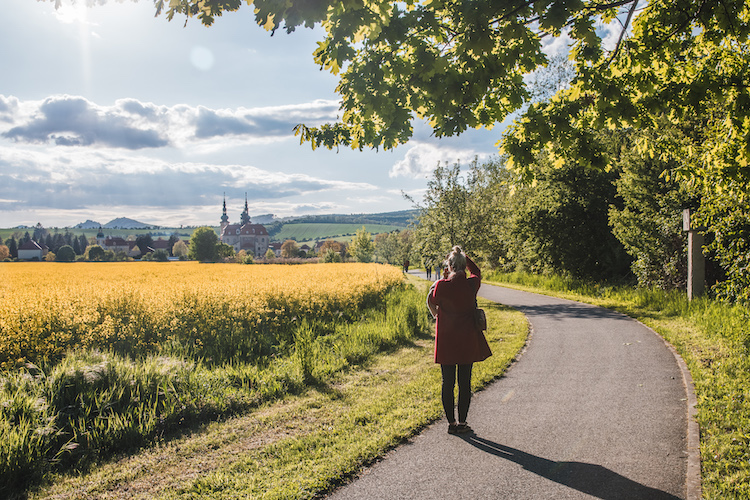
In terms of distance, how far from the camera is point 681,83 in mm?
5953

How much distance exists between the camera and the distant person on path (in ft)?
16.5

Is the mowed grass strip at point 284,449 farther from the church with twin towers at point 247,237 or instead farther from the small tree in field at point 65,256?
the church with twin towers at point 247,237

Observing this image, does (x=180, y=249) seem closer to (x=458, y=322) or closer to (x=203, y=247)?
(x=203, y=247)

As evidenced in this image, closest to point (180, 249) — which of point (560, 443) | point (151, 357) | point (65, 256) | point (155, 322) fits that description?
point (65, 256)

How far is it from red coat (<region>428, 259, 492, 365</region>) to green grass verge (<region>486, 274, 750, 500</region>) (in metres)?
2.28

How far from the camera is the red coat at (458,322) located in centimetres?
502

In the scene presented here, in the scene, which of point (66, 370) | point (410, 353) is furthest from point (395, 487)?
point (410, 353)

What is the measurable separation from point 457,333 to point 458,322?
121 mm

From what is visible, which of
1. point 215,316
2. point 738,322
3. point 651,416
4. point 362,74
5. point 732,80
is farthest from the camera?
→ point 215,316

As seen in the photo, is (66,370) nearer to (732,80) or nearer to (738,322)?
(732,80)

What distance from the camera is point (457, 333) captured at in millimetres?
5051

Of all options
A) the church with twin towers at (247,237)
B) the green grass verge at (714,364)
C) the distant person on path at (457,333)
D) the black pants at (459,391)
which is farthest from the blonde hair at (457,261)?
the church with twin towers at (247,237)

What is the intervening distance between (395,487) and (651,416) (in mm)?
3440

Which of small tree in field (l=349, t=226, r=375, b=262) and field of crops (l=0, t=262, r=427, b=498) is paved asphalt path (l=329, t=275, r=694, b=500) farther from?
small tree in field (l=349, t=226, r=375, b=262)
